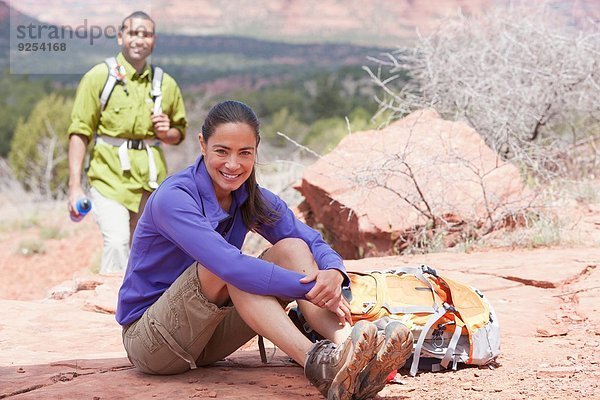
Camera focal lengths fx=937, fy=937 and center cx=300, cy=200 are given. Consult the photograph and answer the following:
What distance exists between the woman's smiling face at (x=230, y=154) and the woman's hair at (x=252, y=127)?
2 centimetres

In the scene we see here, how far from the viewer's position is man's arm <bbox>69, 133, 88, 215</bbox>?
575 cm

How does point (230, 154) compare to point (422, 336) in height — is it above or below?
above

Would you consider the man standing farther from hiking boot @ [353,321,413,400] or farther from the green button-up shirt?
hiking boot @ [353,321,413,400]

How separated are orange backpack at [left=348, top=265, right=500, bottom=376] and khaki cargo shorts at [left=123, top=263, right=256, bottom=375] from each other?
0.49 m

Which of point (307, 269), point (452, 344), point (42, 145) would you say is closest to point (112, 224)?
point (307, 269)

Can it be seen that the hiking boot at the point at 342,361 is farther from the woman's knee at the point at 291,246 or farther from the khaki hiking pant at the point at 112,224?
the khaki hiking pant at the point at 112,224

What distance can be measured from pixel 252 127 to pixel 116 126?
2444 millimetres

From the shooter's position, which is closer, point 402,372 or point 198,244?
point 198,244

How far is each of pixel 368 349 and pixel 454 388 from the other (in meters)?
0.60

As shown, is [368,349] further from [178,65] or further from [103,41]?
[103,41]

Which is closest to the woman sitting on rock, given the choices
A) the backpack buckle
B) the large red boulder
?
the backpack buckle

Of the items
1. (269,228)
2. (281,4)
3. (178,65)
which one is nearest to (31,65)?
(178,65)

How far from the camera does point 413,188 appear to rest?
23.6ft

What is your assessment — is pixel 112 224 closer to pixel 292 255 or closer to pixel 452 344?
pixel 292 255
